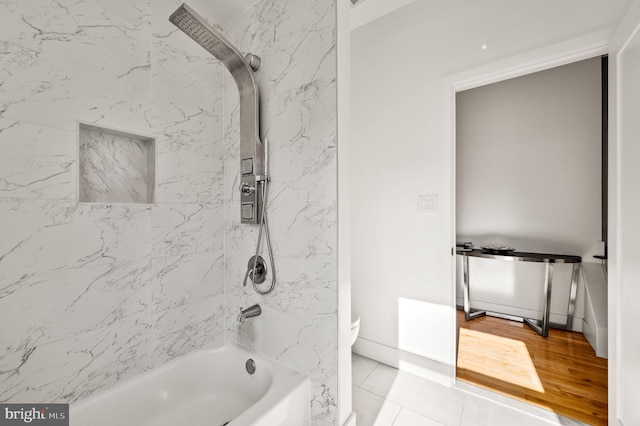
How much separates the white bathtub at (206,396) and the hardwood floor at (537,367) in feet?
4.87

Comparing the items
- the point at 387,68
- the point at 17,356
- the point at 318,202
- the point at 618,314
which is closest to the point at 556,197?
the point at 618,314

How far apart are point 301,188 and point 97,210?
90 cm

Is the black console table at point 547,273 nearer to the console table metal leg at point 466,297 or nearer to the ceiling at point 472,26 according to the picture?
the console table metal leg at point 466,297

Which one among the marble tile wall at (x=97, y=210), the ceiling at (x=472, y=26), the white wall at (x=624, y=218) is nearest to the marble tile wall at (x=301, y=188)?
the marble tile wall at (x=97, y=210)

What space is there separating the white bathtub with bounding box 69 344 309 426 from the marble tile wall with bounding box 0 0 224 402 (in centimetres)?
10

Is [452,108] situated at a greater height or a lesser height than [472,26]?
lesser

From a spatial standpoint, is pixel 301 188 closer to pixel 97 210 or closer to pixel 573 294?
pixel 97 210

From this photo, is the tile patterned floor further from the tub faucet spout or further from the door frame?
the tub faucet spout

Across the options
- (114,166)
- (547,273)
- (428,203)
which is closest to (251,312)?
(114,166)

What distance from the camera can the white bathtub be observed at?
1.07 metres

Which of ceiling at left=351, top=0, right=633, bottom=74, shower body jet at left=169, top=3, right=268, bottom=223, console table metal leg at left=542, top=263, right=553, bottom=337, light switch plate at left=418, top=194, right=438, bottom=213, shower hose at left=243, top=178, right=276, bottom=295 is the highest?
ceiling at left=351, top=0, right=633, bottom=74

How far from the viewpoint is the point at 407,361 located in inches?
81.4

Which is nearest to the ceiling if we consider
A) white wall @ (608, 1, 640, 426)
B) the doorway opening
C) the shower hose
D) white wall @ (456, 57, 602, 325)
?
white wall @ (608, 1, 640, 426)

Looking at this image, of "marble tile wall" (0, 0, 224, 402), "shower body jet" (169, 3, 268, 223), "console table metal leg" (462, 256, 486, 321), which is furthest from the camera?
"console table metal leg" (462, 256, 486, 321)
